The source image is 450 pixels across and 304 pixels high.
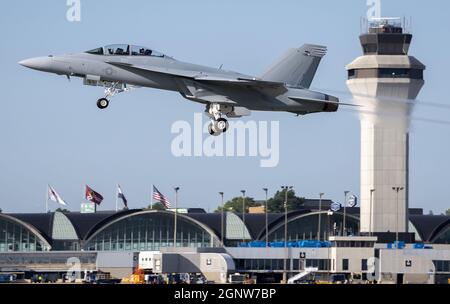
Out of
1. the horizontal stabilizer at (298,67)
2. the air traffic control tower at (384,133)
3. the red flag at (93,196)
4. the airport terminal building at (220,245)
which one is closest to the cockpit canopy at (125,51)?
the horizontal stabilizer at (298,67)

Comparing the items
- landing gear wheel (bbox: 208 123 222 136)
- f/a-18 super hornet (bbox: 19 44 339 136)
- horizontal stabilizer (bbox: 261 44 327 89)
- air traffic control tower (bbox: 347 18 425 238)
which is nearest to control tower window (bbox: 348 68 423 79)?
air traffic control tower (bbox: 347 18 425 238)

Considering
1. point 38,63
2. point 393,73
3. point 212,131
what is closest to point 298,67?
point 212,131

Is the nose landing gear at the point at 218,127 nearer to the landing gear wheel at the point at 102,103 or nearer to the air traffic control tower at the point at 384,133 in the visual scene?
the landing gear wheel at the point at 102,103

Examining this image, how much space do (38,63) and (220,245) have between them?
76.9 m

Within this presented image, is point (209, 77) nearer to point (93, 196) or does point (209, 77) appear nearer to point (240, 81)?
point (240, 81)

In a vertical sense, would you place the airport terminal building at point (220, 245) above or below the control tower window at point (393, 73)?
below

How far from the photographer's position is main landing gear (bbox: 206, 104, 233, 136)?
6631 cm

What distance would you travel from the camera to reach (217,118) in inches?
2638

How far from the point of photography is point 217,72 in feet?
225

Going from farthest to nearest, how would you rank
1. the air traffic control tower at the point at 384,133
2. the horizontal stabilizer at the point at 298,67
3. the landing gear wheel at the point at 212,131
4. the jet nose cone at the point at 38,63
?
1. the air traffic control tower at the point at 384,133
2. the horizontal stabilizer at the point at 298,67
3. the jet nose cone at the point at 38,63
4. the landing gear wheel at the point at 212,131

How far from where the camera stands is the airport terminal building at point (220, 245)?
122188mm

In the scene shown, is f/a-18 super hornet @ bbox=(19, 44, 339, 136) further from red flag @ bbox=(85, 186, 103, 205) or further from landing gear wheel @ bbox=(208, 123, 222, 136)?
red flag @ bbox=(85, 186, 103, 205)
